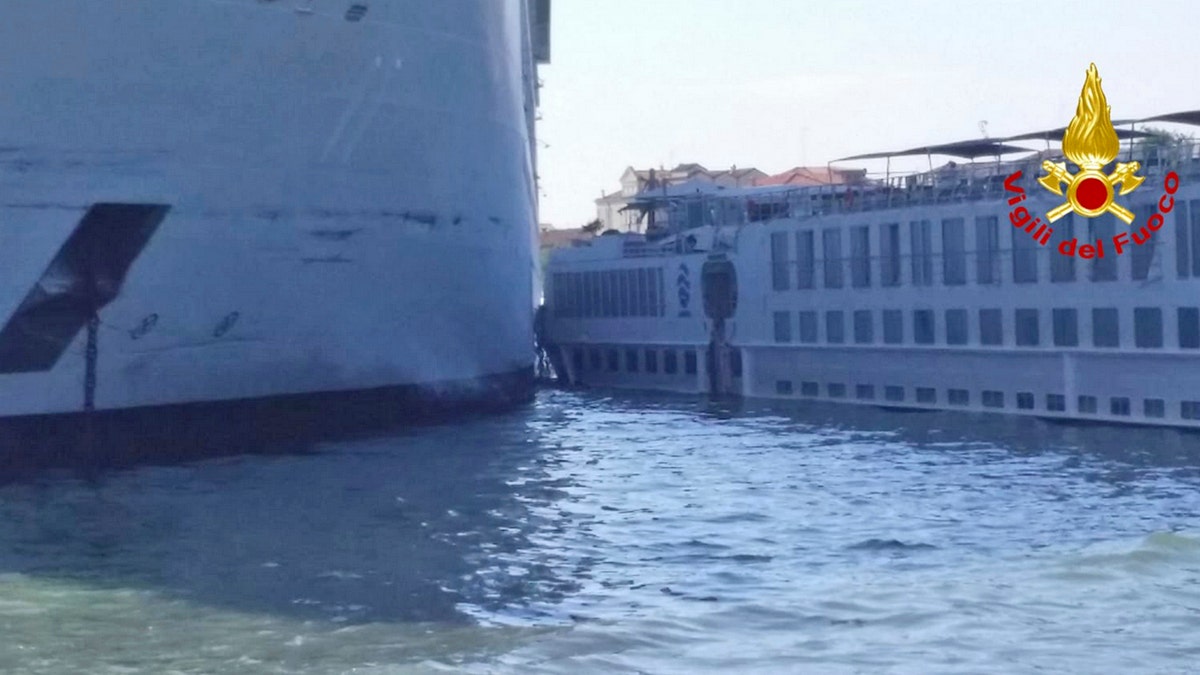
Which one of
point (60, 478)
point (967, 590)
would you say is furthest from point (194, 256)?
point (967, 590)

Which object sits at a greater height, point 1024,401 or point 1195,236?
point 1195,236

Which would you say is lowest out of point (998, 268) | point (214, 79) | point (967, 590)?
point (967, 590)

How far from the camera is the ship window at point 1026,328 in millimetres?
26297

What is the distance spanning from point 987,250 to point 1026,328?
1520 mm

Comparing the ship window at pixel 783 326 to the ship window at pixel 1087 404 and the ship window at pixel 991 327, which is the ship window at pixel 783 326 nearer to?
the ship window at pixel 991 327

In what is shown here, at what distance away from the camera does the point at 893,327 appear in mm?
29500

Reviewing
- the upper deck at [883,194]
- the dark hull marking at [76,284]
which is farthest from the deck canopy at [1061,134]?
the dark hull marking at [76,284]

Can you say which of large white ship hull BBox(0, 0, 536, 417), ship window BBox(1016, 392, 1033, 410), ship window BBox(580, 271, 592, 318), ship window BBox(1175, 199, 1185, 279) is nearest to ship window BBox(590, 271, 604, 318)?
ship window BBox(580, 271, 592, 318)

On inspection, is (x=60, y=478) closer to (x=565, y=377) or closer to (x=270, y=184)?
(x=270, y=184)

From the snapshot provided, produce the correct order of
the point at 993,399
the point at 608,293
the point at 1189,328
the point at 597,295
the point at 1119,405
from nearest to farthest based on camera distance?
the point at 1189,328
the point at 1119,405
the point at 993,399
the point at 608,293
the point at 597,295

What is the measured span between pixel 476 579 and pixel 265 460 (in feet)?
27.8

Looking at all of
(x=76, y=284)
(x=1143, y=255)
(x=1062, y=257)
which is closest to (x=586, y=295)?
(x=1062, y=257)

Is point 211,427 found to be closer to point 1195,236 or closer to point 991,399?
point 991,399

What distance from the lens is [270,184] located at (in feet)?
71.5
